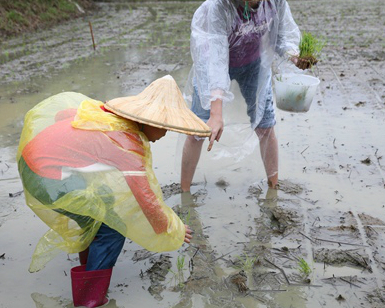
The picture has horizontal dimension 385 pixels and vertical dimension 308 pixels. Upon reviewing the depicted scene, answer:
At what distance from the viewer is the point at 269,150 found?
312cm

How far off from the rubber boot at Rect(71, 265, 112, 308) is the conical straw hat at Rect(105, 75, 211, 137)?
26.9 inches

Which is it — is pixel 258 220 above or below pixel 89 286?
below

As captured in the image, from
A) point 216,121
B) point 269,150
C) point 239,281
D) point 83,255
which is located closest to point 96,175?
point 83,255

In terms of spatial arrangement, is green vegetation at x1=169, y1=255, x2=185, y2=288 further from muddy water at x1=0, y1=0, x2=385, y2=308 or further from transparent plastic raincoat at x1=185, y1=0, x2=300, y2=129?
transparent plastic raincoat at x1=185, y1=0, x2=300, y2=129

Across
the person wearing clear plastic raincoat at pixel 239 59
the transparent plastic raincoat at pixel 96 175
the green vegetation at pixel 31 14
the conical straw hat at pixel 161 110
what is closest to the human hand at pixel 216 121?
the person wearing clear plastic raincoat at pixel 239 59

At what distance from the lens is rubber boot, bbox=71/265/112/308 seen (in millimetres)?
2057

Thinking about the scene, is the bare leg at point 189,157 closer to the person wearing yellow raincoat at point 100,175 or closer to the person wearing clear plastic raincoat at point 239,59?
the person wearing clear plastic raincoat at point 239,59

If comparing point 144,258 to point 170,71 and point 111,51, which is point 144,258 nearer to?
point 170,71

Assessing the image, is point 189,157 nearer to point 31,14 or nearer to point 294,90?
point 294,90

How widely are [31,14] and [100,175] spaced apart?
961cm

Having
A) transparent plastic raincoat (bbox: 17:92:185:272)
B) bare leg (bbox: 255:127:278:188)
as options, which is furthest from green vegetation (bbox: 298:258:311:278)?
bare leg (bbox: 255:127:278:188)

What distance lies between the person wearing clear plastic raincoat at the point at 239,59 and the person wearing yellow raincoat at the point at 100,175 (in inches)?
16.1

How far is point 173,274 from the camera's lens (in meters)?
2.38

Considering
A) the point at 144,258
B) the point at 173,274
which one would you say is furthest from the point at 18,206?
the point at 173,274
